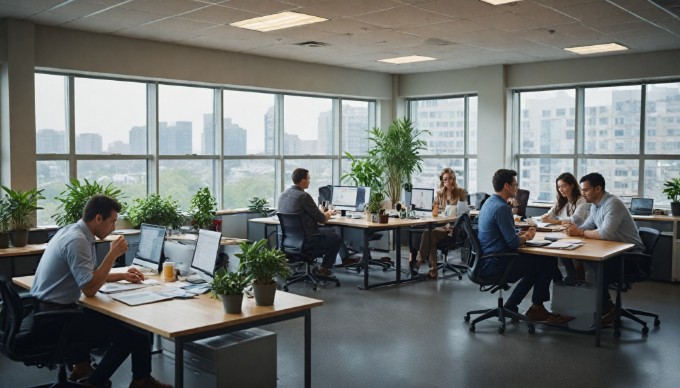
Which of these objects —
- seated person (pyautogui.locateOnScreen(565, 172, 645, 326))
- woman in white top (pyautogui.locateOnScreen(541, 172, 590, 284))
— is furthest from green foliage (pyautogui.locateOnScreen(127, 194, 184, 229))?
seated person (pyautogui.locateOnScreen(565, 172, 645, 326))

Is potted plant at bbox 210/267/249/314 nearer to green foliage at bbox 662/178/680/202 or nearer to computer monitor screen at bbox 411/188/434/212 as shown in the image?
computer monitor screen at bbox 411/188/434/212

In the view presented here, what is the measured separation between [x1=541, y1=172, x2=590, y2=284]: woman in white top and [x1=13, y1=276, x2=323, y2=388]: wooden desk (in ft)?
12.5

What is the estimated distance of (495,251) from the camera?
564cm

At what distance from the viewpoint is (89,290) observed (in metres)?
4.02

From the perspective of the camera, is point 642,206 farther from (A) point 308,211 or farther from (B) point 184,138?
(B) point 184,138

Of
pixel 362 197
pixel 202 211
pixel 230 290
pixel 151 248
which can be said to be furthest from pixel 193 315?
pixel 362 197

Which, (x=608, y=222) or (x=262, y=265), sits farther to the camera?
(x=608, y=222)

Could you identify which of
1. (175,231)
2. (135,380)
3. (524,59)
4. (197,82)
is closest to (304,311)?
(135,380)

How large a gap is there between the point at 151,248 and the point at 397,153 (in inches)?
252

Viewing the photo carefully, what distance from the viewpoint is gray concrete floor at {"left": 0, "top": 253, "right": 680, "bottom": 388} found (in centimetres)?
459

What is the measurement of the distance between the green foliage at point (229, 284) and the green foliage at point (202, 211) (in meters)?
3.96

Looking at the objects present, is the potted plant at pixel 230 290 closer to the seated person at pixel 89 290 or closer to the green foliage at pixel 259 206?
the seated person at pixel 89 290

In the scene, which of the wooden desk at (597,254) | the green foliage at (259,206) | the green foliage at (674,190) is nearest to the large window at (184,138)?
the green foliage at (259,206)

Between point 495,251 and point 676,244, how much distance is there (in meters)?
3.67
